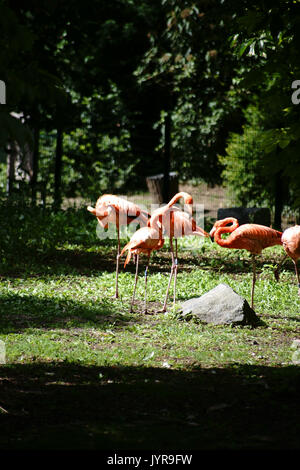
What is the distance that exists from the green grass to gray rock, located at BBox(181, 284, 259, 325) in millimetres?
103

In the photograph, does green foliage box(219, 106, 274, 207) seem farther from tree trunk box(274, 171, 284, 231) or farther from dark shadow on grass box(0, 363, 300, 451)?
dark shadow on grass box(0, 363, 300, 451)

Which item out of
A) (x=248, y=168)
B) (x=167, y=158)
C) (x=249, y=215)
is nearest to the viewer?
(x=249, y=215)

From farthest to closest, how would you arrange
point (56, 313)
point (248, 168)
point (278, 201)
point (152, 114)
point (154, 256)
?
point (152, 114)
point (248, 168)
point (278, 201)
point (154, 256)
point (56, 313)

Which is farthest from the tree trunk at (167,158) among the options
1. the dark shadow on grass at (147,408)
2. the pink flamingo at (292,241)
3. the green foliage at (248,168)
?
the dark shadow on grass at (147,408)

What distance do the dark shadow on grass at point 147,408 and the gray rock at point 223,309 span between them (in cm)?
127

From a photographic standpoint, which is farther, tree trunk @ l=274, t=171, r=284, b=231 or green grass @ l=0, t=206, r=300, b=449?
tree trunk @ l=274, t=171, r=284, b=231

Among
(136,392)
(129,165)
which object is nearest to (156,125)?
(129,165)

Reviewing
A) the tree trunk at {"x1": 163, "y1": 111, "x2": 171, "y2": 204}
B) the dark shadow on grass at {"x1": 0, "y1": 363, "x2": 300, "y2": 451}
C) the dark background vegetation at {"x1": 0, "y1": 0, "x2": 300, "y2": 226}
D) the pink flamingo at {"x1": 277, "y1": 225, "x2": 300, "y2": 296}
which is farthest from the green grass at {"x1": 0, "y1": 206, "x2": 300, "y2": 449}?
the tree trunk at {"x1": 163, "y1": 111, "x2": 171, "y2": 204}

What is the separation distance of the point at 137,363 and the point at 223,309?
1527 mm

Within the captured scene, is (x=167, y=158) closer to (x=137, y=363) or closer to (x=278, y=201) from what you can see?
(x=278, y=201)

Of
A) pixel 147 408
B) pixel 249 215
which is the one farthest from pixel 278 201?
pixel 147 408

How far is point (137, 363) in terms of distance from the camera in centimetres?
509

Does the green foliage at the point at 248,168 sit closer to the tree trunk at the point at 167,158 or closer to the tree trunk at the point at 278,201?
the tree trunk at the point at 278,201

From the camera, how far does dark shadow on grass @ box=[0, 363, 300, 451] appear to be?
3293 millimetres
